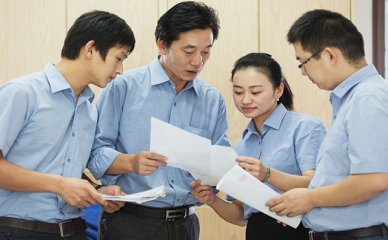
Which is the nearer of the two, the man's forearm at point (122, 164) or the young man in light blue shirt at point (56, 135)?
the young man in light blue shirt at point (56, 135)

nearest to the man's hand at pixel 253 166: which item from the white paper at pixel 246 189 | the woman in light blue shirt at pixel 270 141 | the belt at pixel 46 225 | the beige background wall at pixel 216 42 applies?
the woman in light blue shirt at pixel 270 141

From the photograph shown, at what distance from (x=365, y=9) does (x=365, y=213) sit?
2.49m

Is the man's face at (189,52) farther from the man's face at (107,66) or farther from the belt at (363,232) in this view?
the belt at (363,232)

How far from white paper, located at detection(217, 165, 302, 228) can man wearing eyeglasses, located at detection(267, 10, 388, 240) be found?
33mm

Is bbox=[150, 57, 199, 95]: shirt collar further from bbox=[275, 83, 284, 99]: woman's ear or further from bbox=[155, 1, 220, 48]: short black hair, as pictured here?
bbox=[275, 83, 284, 99]: woman's ear

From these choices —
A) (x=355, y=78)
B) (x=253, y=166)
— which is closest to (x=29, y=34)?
(x=253, y=166)

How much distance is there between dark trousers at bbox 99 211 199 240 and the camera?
6.75 ft

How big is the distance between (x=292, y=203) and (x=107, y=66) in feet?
2.62

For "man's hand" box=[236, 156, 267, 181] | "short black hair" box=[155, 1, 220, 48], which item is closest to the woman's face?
"short black hair" box=[155, 1, 220, 48]

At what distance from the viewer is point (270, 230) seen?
2.02 m

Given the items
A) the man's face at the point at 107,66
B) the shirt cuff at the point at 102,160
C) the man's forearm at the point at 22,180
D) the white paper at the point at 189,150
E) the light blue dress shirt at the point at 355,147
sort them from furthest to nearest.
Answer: the shirt cuff at the point at 102,160
the man's face at the point at 107,66
the white paper at the point at 189,150
the man's forearm at the point at 22,180
the light blue dress shirt at the point at 355,147

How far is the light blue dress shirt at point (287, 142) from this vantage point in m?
2.04

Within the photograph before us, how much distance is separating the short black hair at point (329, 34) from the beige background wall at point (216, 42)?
1.50 m

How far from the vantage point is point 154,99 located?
2.19m
